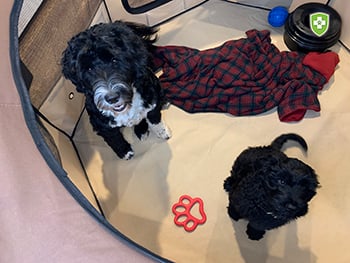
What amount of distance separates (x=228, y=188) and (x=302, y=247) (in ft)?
1.09

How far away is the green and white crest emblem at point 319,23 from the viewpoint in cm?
173

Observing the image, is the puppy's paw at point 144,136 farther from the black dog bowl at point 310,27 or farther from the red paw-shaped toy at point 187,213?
the black dog bowl at point 310,27

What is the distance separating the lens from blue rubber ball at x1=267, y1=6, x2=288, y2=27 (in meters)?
1.86

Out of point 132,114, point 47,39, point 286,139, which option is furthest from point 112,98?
point 286,139

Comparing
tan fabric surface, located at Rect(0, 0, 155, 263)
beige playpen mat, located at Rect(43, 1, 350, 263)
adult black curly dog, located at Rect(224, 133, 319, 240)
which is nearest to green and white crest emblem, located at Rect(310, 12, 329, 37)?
beige playpen mat, located at Rect(43, 1, 350, 263)

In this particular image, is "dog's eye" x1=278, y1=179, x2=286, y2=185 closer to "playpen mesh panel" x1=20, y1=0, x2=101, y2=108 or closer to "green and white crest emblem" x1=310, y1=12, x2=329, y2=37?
"playpen mesh panel" x1=20, y1=0, x2=101, y2=108

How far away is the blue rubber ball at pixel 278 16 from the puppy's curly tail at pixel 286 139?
0.61m

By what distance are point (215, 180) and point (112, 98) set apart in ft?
1.96

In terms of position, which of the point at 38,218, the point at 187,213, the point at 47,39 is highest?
the point at 47,39

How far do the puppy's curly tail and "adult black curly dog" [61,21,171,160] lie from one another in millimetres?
504

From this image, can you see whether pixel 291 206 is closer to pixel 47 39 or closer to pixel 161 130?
pixel 161 130

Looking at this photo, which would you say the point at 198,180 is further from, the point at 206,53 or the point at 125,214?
the point at 206,53

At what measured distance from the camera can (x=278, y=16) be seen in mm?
1857

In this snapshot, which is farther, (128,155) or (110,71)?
(128,155)
